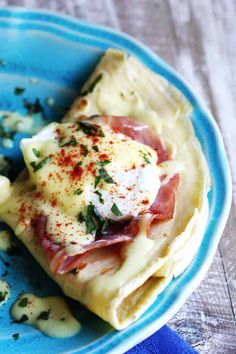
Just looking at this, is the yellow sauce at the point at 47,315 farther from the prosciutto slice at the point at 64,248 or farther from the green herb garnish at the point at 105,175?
the green herb garnish at the point at 105,175

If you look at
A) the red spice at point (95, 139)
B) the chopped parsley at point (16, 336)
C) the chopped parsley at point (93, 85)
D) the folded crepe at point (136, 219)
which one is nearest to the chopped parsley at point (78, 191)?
the folded crepe at point (136, 219)

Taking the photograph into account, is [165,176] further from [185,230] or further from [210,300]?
[210,300]

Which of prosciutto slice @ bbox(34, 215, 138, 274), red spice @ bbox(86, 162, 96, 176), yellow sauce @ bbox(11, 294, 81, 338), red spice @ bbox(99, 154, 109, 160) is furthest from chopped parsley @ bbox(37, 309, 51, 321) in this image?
red spice @ bbox(99, 154, 109, 160)

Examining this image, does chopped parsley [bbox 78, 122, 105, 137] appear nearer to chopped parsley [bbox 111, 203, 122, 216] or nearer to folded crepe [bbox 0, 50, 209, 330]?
folded crepe [bbox 0, 50, 209, 330]

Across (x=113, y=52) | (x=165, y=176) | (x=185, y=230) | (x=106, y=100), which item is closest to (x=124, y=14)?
(x=113, y=52)

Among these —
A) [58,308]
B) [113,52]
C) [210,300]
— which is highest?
[113,52]

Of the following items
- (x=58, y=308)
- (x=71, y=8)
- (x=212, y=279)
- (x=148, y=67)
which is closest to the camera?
(x=58, y=308)

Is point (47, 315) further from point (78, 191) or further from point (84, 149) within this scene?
point (84, 149)
